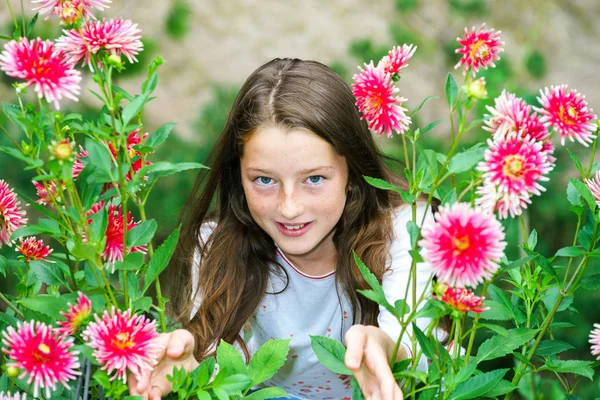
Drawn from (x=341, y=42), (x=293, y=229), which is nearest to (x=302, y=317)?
(x=293, y=229)

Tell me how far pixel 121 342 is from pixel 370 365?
0.24 metres

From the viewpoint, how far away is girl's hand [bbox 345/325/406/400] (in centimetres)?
71

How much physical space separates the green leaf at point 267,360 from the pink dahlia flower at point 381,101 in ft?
0.81

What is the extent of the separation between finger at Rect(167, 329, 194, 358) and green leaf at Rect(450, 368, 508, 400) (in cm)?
26

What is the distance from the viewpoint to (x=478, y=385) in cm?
73

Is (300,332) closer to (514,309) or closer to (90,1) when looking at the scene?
(514,309)

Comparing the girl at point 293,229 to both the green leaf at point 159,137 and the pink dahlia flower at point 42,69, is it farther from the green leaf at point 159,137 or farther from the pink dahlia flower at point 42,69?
the pink dahlia flower at point 42,69

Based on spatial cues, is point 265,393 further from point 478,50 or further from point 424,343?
point 478,50

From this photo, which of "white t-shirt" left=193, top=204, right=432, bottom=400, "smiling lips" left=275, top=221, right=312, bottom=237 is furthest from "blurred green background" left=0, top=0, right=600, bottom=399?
"smiling lips" left=275, top=221, right=312, bottom=237

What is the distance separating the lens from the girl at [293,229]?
4.05ft

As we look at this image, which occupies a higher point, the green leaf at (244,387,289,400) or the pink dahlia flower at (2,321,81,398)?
the pink dahlia flower at (2,321,81,398)

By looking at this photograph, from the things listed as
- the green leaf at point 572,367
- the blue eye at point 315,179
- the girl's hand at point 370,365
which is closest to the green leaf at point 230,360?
the girl's hand at point 370,365

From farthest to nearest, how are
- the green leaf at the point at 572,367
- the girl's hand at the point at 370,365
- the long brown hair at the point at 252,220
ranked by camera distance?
the long brown hair at the point at 252,220 → the green leaf at the point at 572,367 → the girl's hand at the point at 370,365

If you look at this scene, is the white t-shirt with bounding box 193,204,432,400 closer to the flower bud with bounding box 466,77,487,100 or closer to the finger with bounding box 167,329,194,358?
the finger with bounding box 167,329,194,358
